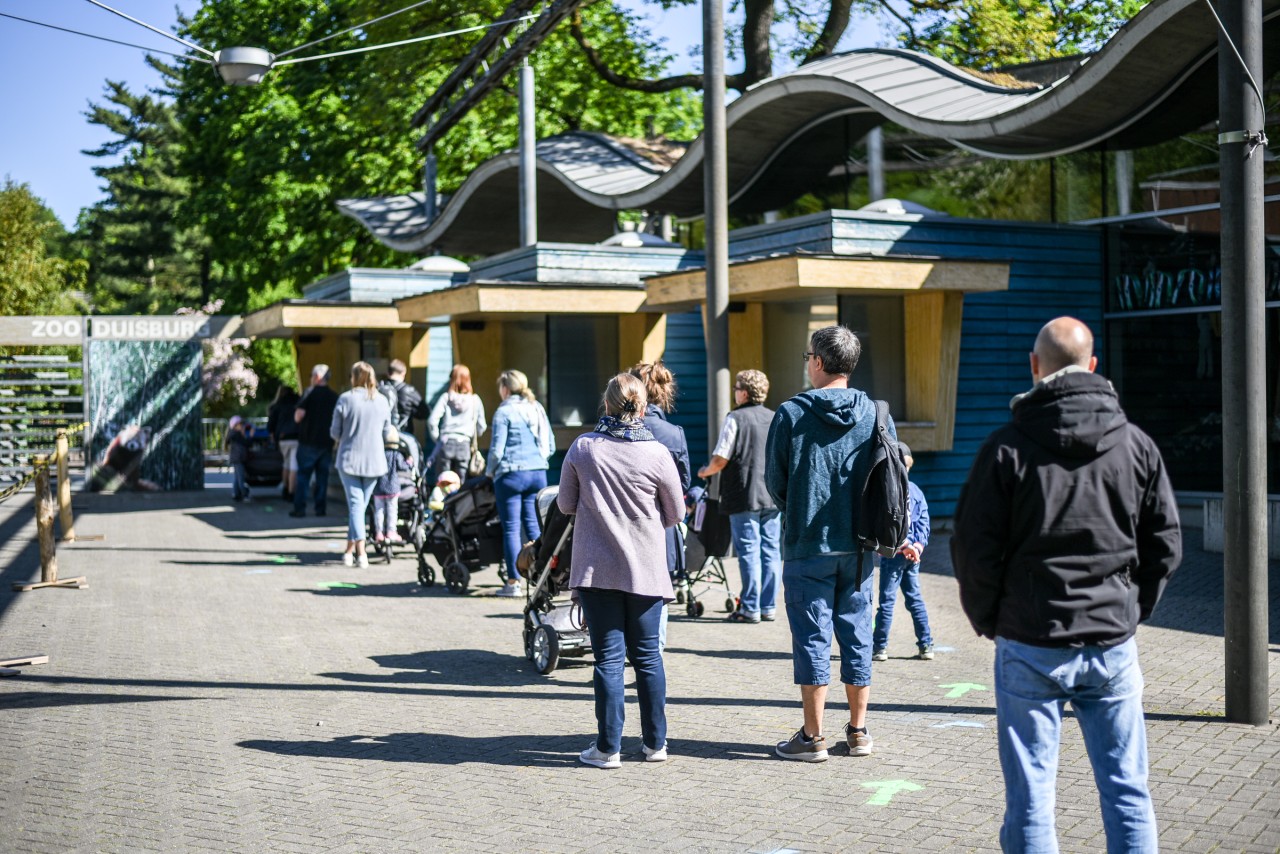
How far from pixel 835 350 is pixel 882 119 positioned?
44.1 ft

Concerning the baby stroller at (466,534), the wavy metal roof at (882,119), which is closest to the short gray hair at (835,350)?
the baby stroller at (466,534)

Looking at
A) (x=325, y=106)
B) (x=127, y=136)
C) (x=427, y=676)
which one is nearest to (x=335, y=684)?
(x=427, y=676)

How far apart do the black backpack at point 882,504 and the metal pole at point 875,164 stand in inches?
523

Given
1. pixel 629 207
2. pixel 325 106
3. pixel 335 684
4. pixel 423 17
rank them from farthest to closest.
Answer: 1. pixel 325 106
2. pixel 423 17
3. pixel 629 207
4. pixel 335 684

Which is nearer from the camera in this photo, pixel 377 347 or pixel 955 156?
pixel 955 156

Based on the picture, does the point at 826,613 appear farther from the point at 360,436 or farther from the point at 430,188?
the point at 430,188

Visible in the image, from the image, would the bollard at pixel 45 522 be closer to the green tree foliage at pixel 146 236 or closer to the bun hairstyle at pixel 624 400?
the bun hairstyle at pixel 624 400

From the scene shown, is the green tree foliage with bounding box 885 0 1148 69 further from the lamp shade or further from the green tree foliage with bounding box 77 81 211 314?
the green tree foliage with bounding box 77 81 211 314

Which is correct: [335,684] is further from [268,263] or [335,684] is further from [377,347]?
[268,263]

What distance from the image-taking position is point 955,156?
18.1 m

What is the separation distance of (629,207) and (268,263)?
14.1 m

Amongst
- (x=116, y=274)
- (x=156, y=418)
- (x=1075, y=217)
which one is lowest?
(x=156, y=418)

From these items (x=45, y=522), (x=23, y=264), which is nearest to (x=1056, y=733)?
(x=45, y=522)

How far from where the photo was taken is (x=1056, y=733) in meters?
4.06
